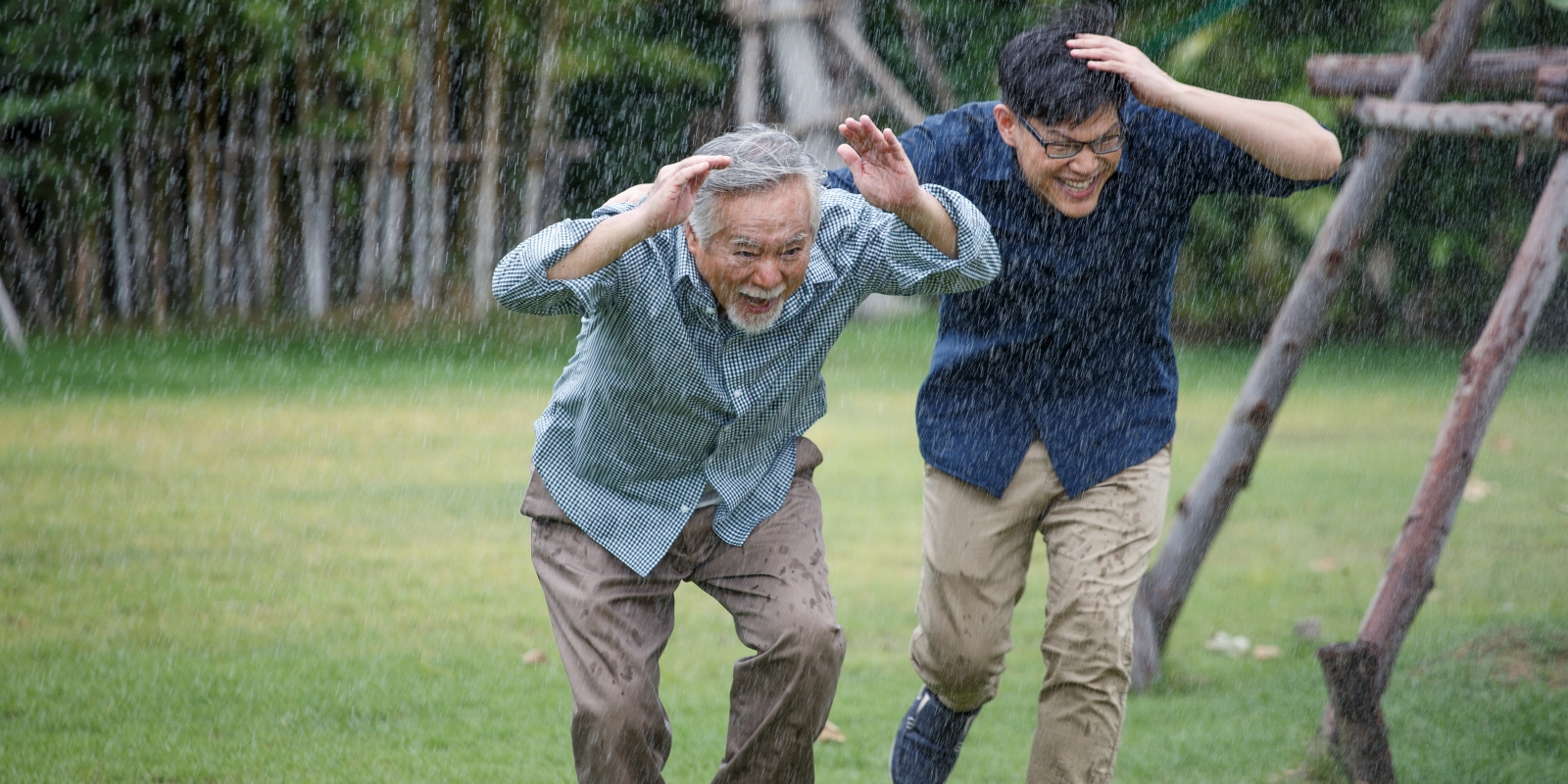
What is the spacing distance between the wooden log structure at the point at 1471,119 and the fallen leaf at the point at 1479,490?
4139 millimetres

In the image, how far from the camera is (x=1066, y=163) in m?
3.55

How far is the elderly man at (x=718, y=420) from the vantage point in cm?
325

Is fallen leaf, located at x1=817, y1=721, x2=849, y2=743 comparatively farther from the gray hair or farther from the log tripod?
the gray hair

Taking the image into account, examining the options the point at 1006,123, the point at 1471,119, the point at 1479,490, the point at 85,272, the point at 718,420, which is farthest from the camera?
the point at 85,272

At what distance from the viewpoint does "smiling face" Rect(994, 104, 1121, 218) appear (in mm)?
3521

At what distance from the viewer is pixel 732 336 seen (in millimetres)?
3402

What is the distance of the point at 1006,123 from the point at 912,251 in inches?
20.8

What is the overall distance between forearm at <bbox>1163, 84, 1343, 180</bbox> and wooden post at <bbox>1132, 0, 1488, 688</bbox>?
1557 mm

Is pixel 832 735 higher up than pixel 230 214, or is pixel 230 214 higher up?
pixel 832 735

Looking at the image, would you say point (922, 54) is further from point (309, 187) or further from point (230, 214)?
point (230, 214)

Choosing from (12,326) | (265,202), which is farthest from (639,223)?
(265,202)

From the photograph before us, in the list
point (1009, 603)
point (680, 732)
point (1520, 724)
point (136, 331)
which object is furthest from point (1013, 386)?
point (136, 331)

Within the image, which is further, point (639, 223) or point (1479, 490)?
point (1479, 490)

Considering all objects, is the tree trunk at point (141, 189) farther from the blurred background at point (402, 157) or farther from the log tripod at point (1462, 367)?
the log tripod at point (1462, 367)
